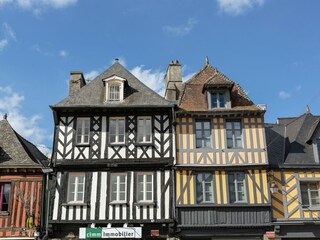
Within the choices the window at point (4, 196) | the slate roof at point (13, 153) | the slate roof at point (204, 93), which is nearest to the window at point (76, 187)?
the slate roof at point (13, 153)

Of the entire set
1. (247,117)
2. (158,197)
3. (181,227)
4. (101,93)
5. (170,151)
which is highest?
(101,93)

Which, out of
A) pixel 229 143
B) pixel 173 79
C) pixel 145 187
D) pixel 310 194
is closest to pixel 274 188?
pixel 310 194

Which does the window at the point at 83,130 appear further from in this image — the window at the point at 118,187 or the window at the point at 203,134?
the window at the point at 203,134

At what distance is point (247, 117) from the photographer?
16.0 metres

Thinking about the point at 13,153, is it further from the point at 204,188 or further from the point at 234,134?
the point at 234,134

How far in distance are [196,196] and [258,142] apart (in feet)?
10.2

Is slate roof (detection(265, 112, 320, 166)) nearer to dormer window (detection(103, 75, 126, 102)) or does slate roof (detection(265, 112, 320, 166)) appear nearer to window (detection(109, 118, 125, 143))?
window (detection(109, 118, 125, 143))

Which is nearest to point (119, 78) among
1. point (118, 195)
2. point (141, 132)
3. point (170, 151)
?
point (141, 132)

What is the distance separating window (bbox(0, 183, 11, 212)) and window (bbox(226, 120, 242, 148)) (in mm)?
8313

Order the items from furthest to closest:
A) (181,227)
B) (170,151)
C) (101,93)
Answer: (101,93), (170,151), (181,227)

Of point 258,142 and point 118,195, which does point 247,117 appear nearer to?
point 258,142

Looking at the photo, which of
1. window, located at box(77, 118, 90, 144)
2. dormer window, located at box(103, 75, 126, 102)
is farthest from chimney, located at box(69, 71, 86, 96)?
window, located at box(77, 118, 90, 144)

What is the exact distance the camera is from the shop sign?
1439 centimetres

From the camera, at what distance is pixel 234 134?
15.8 metres
